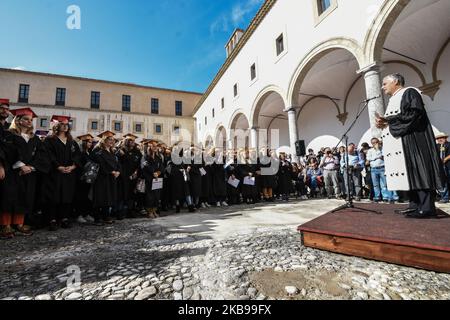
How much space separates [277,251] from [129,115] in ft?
113

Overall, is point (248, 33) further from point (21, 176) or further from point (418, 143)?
point (21, 176)

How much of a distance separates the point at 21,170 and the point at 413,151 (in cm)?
630

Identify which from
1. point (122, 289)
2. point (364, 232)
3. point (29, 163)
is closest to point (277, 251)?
point (364, 232)

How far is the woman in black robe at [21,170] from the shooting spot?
12.5 feet

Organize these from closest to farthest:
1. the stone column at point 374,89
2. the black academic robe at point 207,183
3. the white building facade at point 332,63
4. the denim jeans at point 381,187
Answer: the denim jeans at point 381,187 < the black academic robe at point 207,183 < the stone column at point 374,89 < the white building facade at point 332,63

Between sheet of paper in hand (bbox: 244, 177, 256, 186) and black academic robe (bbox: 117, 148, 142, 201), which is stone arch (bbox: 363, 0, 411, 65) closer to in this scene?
sheet of paper in hand (bbox: 244, 177, 256, 186)

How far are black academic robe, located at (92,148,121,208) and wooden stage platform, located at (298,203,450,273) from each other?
4171mm

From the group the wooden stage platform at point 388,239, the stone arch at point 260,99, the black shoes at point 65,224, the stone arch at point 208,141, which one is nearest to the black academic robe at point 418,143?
the wooden stage platform at point 388,239

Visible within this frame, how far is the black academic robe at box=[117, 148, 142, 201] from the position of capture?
5.70 metres

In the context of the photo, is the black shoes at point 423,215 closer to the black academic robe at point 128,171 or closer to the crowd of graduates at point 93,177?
the crowd of graduates at point 93,177

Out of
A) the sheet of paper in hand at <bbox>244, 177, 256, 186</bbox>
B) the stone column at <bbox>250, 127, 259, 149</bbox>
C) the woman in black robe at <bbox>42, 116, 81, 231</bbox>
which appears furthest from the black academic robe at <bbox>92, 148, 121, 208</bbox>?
the stone column at <bbox>250, 127, 259, 149</bbox>

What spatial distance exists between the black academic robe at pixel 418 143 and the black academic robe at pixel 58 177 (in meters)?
5.93

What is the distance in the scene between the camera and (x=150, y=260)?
2408 millimetres
